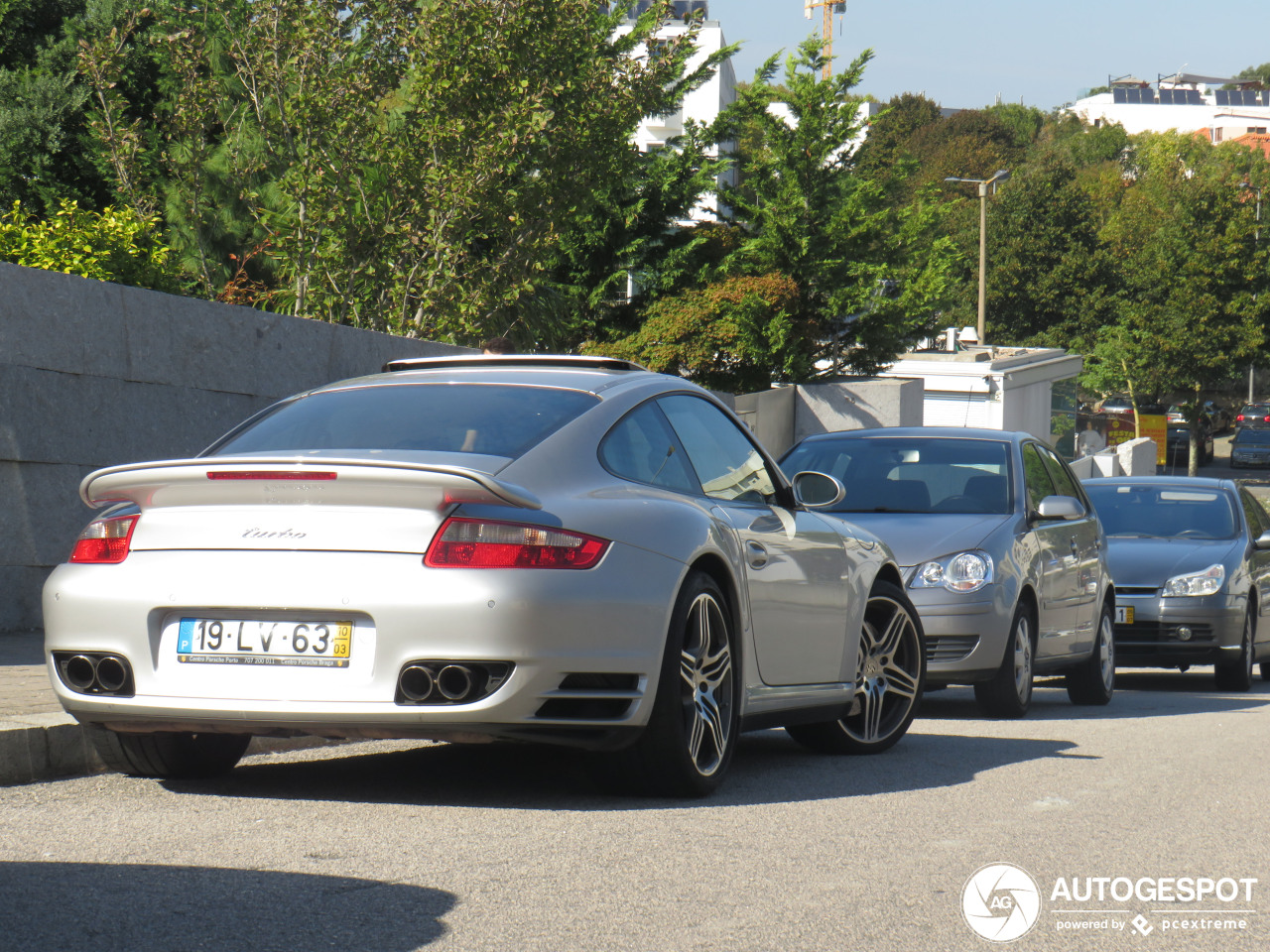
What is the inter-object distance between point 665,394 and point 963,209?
256ft

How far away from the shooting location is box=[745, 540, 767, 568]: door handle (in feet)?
20.1

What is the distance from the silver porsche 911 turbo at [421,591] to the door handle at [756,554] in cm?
10

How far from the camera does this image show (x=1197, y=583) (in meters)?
13.6

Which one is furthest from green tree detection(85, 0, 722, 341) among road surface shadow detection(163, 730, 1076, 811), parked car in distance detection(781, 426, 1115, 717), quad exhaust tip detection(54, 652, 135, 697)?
quad exhaust tip detection(54, 652, 135, 697)

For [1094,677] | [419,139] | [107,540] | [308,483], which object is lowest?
[1094,677]

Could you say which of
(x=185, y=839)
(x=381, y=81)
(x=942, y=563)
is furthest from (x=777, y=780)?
(x=381, y=81)

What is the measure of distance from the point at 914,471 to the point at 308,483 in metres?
6.09

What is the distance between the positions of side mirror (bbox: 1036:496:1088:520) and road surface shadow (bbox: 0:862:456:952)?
22.0 ft

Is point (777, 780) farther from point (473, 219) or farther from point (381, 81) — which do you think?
point (381, 81)

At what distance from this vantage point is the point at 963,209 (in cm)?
8188

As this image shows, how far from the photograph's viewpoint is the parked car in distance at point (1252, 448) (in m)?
71.8

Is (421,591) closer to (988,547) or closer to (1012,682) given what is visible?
(988,547)

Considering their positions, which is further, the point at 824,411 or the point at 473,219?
the point at 824,411

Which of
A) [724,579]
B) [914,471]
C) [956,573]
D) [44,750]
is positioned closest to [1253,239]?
[914,471]
